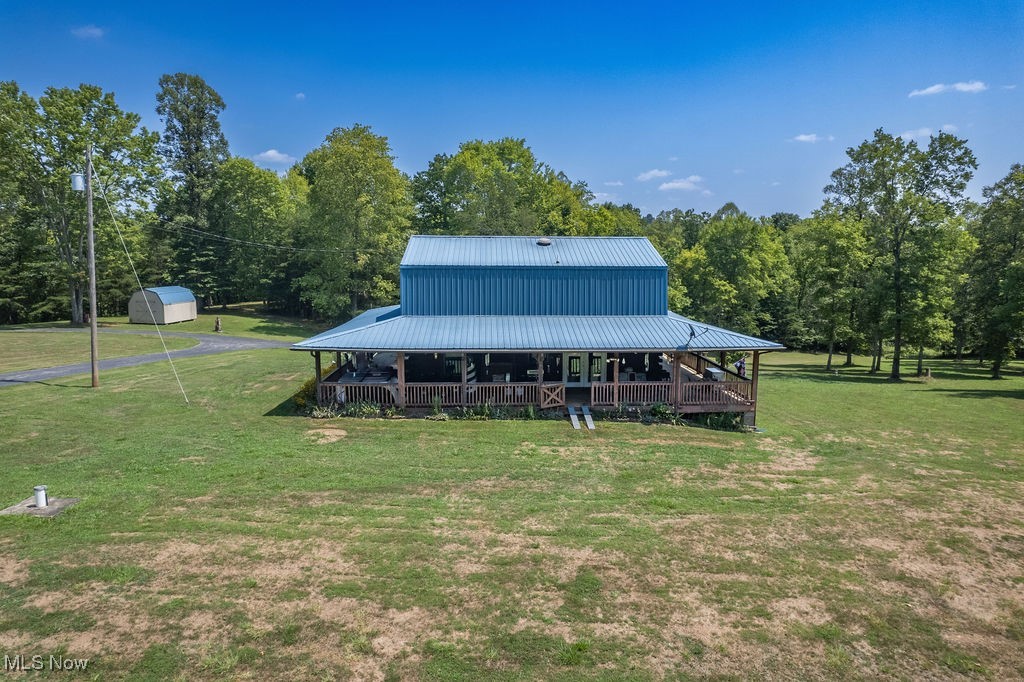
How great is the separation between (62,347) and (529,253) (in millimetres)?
28883

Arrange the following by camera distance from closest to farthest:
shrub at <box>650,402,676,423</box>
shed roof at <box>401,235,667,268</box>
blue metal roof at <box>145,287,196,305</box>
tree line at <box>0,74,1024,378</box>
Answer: shrub at <box>650,402,676,423</box>
shed roof at <box>401,235,667,268</box>
tree line at <box>0,74,1024,378</box>
blue metal roof at <box>145,287,196,305</box>

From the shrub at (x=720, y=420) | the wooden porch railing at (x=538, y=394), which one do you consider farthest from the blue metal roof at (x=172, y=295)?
the shrub at (x=720, y=420)

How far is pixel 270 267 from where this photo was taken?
55.3 metres

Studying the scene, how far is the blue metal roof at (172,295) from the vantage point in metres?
44.0

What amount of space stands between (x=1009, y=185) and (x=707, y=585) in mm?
47640

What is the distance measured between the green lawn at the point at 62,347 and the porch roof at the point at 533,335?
55.3 ft

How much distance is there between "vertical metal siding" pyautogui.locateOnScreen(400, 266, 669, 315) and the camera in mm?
24125

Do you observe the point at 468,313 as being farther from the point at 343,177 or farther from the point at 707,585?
the point at 343,177

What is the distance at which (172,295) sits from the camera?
4522 centimetres

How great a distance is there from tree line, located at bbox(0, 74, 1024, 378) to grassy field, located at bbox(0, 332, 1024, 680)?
888 inches

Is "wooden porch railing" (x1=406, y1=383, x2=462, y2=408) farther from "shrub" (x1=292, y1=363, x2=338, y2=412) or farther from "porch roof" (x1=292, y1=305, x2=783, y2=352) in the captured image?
"shrub" (x1=292, y1=363, x2=338, y2=412)

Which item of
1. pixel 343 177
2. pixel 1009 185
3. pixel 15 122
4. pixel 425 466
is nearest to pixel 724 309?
pixel 1009 185

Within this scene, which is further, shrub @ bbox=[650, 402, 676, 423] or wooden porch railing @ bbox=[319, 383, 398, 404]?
wooden porch railing @ bbox=[319, 383, 398, 404]

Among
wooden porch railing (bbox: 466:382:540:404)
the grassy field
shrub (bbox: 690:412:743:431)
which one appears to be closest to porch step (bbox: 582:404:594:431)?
the grassy field
